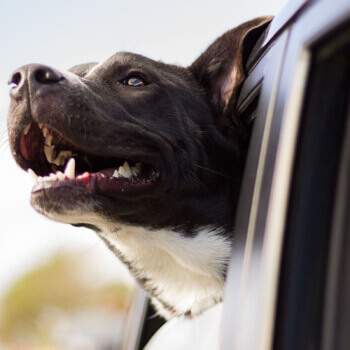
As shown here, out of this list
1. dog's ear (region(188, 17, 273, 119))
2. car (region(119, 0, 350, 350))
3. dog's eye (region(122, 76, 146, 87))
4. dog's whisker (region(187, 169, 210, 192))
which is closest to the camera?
car (region(119, 0, 350, 350))

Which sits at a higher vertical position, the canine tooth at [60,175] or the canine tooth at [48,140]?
the canine tooth at [48,140]

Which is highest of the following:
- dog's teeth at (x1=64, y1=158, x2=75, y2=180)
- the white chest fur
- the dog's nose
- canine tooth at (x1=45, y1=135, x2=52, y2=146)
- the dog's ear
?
the dog's ear

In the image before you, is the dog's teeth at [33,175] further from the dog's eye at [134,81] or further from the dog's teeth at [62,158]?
the dog's eye at [134,81]

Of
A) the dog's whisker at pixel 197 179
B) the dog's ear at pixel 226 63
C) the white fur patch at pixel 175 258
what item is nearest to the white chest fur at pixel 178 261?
the white fur patch at pixel 175 258

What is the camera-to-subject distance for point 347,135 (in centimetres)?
113

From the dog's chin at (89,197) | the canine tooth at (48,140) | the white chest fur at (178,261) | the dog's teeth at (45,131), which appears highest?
the dog's teeth at (45,131)

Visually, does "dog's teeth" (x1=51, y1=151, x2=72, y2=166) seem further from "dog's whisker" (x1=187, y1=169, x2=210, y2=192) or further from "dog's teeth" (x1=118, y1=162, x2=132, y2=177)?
"dog's whisker" (x1=187, y1=169, x2=210, y2=192)

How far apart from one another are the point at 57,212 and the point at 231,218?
79 centimetres

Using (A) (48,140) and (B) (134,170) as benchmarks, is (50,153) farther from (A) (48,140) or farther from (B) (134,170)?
(B) (134,170)

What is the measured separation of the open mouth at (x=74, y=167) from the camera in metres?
2.25

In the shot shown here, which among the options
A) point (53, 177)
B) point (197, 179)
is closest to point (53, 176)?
point (53, 177)

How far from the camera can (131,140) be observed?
93.1 inches

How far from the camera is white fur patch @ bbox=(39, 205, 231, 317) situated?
2430 mm

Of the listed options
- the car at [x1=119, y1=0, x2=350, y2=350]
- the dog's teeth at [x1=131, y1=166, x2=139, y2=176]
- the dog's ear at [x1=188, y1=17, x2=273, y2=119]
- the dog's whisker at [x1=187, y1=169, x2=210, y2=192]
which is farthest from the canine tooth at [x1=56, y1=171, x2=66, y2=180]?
the car at [x1=119, y1=0, x2=350, y2=350]
